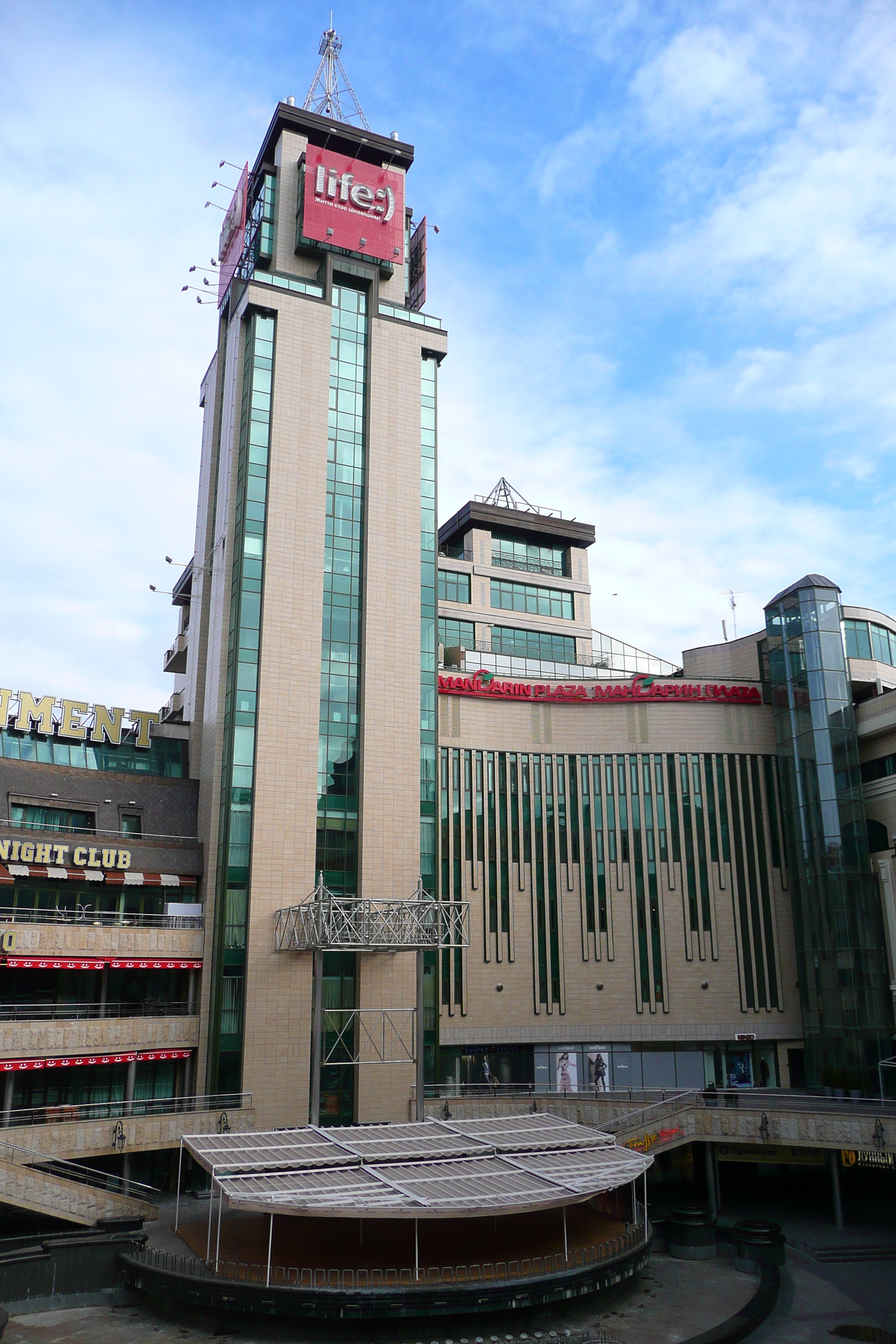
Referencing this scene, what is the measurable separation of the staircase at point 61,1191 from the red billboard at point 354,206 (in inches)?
2103

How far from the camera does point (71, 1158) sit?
4584 centimetres

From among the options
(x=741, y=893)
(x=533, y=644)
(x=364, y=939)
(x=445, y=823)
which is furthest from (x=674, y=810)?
(x=533, y=644)

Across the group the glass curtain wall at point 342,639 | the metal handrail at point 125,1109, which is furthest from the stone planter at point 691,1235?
the metal handrail at point 125,1109

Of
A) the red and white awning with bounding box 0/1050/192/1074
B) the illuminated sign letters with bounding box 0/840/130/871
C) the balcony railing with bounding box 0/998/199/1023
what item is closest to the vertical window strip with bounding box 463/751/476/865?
the balcony railing with bounding box 0/998/199/1023

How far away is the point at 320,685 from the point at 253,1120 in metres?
23.3

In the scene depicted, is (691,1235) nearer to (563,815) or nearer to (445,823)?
(563,815)

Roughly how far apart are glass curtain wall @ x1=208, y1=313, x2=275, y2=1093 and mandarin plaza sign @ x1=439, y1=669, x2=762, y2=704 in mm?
15456

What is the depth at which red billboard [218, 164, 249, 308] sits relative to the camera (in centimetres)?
6372

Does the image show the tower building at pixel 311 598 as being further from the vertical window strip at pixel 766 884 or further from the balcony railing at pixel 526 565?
the balcony railing at pixel 526 565

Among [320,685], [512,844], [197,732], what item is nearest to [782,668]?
[512,844]

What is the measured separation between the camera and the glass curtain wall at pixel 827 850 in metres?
58.2

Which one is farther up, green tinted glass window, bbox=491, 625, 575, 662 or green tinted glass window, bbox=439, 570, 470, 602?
green tinted glass window, bbox=439, 570, 470, 602

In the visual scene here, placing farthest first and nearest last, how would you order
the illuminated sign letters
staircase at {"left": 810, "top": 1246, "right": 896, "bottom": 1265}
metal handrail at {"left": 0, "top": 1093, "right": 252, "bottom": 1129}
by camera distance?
1. the illuminated sign letters
2. metal handrail at {"left": 0, "top": 1093, "right": 252, "bottom": 1129}
3. staircase at {"left": 810, "top": 1246, "right": 896, "bottom": 1265}

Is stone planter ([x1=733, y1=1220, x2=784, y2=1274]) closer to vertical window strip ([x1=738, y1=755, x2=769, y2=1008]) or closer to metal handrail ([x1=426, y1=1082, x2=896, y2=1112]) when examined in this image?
metal handrail ([x1=426, y1=1082, x2=896, y2=1112])
